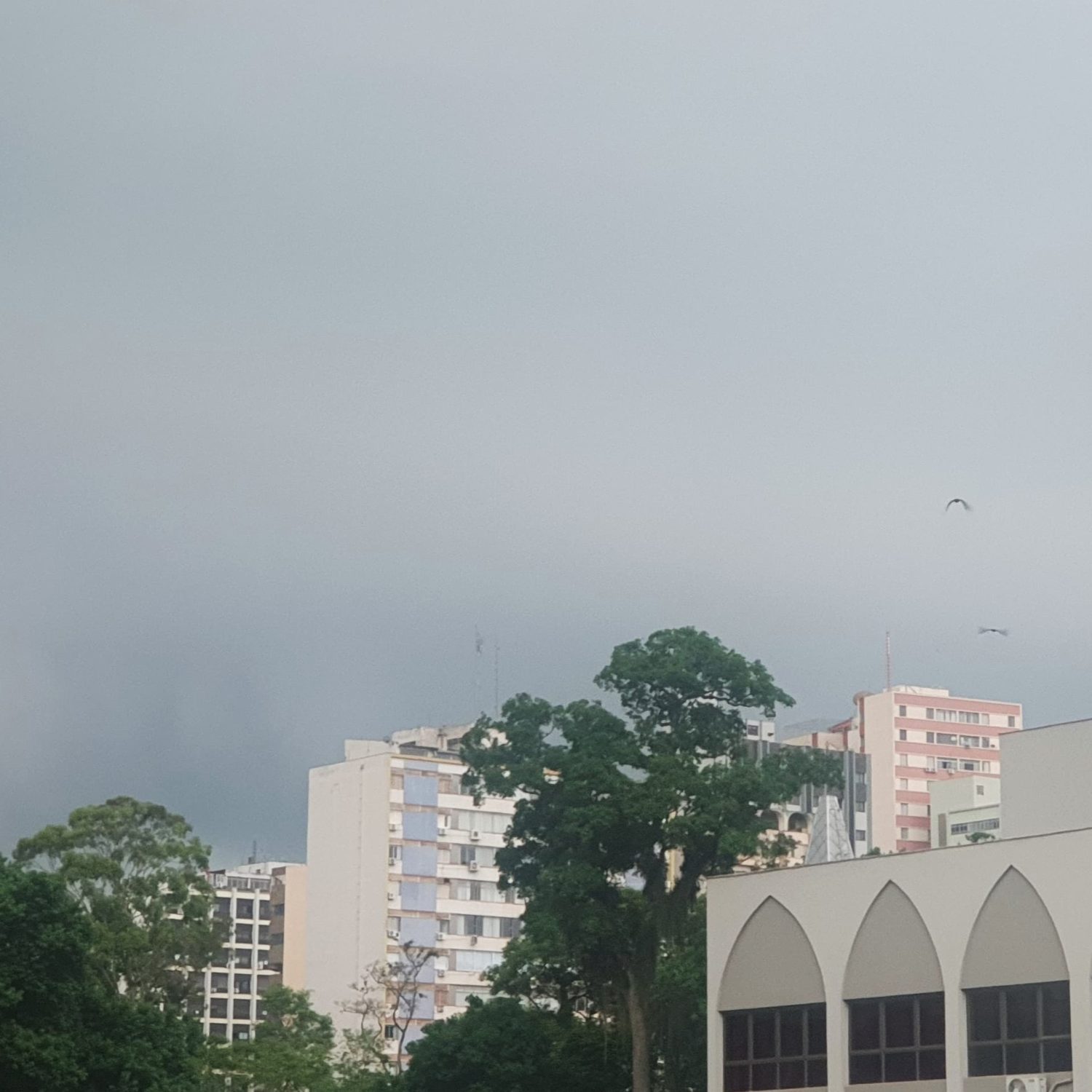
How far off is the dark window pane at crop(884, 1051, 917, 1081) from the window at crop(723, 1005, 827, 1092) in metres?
1.23

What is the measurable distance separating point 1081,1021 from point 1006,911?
2.29m

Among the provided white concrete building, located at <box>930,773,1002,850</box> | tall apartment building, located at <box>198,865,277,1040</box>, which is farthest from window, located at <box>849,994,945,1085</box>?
tall apartment building, located at <box>198,865,277,1040</box>

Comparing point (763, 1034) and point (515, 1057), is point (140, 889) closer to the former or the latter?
point (515, 1057)

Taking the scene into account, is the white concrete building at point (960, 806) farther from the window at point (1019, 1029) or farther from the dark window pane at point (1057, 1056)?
the dark window pane at point (1057, 1056)

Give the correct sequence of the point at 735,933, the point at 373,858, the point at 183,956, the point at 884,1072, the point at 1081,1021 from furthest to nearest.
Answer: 1. the point at 373,858
2. the point at 183,956
3. the point at 735,933
4. the point at 884,1072
5. the point at 1081,1021

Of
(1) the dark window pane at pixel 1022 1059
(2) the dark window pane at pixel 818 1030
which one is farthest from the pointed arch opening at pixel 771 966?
(1) the dark window pane at pixel 1022 1059

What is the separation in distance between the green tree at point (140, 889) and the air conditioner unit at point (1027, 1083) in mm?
31898

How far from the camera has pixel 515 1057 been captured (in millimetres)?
50531

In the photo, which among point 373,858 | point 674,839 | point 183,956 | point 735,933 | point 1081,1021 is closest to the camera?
point 1081,1021

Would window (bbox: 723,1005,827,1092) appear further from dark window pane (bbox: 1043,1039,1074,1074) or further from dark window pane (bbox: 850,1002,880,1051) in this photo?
dark window pane (bbox: 1043,1039,1074,1074)

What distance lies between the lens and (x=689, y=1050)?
48.7 metres

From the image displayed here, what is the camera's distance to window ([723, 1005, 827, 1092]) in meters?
38.5

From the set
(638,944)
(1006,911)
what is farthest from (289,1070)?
(1006,911)

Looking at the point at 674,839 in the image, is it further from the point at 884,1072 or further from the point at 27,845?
the point at 27,845
